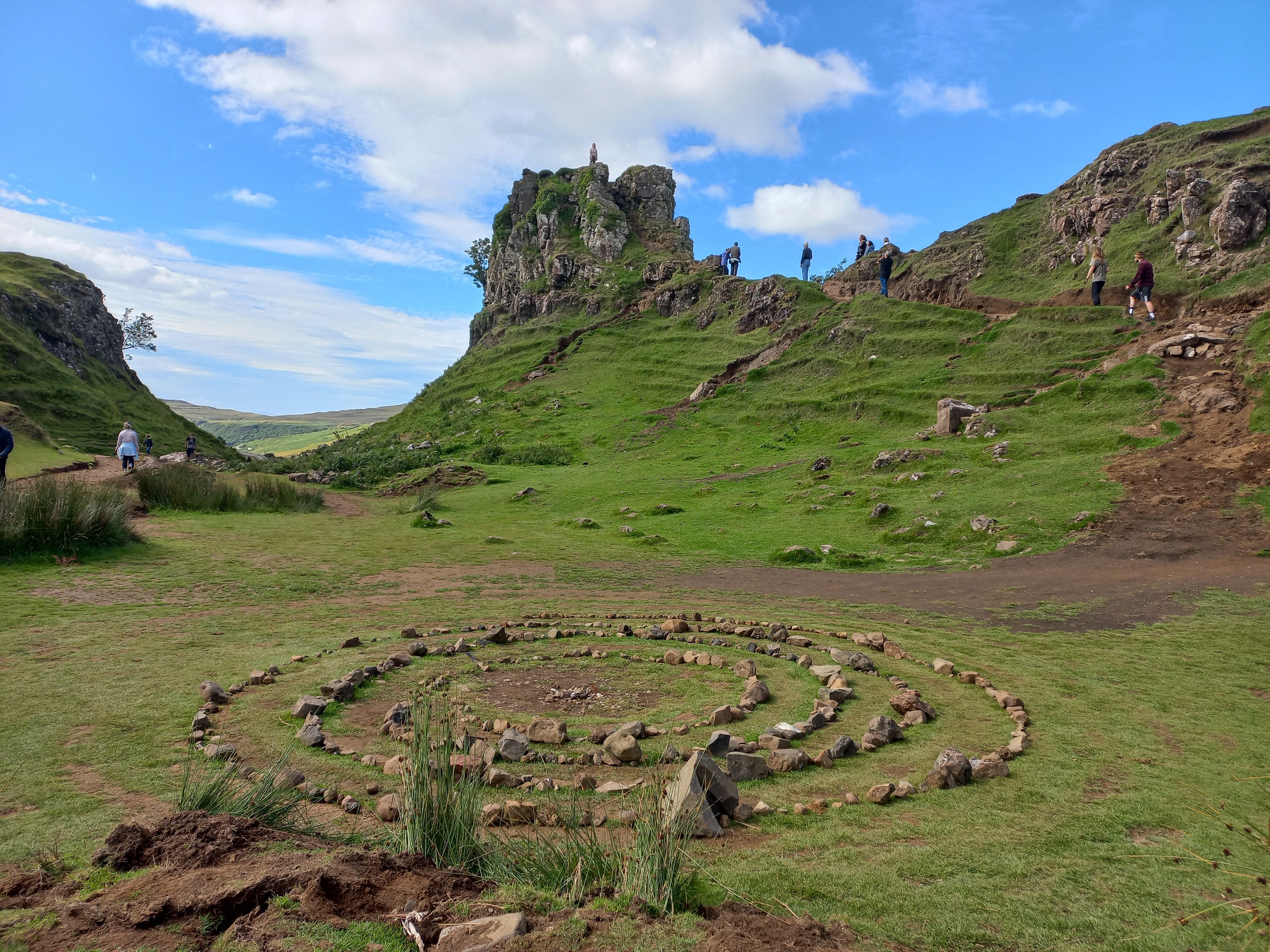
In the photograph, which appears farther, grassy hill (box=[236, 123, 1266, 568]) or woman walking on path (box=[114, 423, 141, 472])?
woman walking on path (box=[114, 423, 141, 472])

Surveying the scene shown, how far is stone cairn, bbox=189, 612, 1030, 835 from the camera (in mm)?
5031

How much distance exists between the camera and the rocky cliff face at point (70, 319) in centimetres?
5906

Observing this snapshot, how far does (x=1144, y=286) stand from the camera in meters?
25.8

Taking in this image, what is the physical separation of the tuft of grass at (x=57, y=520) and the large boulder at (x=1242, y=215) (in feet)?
119

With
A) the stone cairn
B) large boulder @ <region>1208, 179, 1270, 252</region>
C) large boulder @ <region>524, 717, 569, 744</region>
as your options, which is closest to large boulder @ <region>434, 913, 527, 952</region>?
the stone cairn

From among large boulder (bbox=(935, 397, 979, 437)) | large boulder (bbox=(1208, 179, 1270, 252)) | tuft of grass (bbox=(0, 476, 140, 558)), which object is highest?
large boulder (bbox=(1208, 179, 1270, 252))

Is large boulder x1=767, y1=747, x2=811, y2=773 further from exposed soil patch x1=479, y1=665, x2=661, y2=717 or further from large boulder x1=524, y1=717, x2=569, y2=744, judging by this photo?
exposed soil patch x1=479, y1=665, x2=661, y2=717

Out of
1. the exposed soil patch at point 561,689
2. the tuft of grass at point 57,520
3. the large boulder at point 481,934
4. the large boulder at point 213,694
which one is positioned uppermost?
the tuft of grass at point 57,520

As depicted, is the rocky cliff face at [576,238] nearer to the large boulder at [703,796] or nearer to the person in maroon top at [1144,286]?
the person in maroon top at [1144,286]

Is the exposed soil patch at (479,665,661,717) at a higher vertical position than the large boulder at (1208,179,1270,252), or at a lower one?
lower

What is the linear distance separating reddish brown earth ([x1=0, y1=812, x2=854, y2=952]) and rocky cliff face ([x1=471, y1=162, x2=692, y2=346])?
60754mm

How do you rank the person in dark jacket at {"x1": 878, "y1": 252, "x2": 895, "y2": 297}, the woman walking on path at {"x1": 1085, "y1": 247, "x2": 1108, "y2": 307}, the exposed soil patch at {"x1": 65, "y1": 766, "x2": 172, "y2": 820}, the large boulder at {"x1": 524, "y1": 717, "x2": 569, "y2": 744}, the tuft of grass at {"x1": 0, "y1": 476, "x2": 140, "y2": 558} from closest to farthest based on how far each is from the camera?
the exposed soil patch at {"x1": 65, "y1": 766, "x2": 172, "y2": 820}
the large boulder at {"x1": 524, "y1": 717, "x2": 569, "y2": 744}
the tuft of grass at {"x1": 0, "y1": 476, "x2": 140, "y2": 558}
the woman walking on path at {"x1": 1085, "y1": 247, "x2": 1108, "y2": 307}
the person in dark jacket at {"x1": 878, "y1": 252, "x2": 895, "y2": 297}

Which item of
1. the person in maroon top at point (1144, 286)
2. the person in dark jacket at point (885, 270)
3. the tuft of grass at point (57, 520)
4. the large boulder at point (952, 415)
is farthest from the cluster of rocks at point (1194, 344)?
the tuft of grass at point (57, 520)

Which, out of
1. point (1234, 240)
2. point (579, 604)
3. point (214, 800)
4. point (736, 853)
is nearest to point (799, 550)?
point (579, 604)
